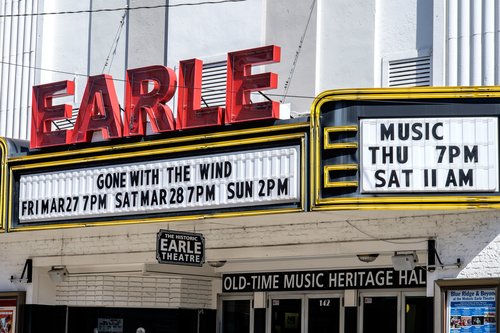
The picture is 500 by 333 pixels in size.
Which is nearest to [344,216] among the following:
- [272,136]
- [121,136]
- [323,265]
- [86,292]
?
[272,136]

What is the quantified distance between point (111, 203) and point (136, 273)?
3201mm

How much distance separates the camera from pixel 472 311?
14344mm

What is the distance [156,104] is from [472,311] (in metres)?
5.74

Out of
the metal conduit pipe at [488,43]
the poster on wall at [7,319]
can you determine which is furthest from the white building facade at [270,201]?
the poster on wall at [7,319]

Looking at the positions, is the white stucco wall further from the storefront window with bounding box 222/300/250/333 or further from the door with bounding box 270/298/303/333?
the door with bounding box 270/298/303/333

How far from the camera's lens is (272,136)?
14.9 metres

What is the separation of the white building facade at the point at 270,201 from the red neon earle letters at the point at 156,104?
8.9 inches

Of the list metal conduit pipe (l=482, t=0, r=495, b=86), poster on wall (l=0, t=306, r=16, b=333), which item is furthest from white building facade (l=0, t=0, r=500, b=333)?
poster on wall (l=0, t=306, r=16, b=333)

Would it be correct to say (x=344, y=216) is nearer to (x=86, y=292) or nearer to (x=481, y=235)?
(x=481, y=235)

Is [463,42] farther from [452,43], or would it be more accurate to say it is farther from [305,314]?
[305,314]

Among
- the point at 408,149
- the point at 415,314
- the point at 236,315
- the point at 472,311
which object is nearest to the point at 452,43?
the point at 408,149

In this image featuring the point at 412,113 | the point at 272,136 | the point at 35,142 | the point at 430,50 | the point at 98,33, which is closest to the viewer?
the point at 412,113

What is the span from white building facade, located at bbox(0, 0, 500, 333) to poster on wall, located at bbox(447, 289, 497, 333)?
27mm

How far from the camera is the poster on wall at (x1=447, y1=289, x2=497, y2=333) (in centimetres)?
1415
